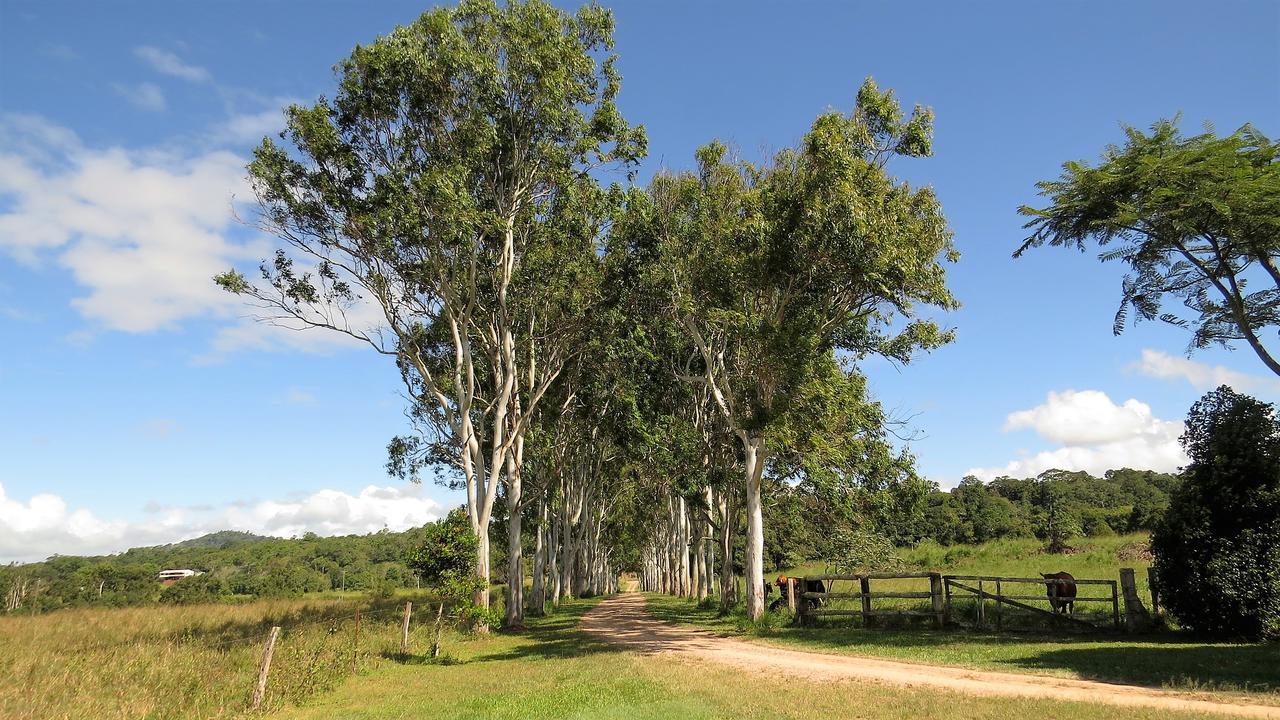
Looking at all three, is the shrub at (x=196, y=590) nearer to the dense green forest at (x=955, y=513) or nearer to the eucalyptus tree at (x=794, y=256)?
the dense green forest at (x=955, y=513)

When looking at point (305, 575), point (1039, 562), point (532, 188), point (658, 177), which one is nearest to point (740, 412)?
point (658, 177)

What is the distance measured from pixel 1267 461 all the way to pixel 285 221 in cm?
3012

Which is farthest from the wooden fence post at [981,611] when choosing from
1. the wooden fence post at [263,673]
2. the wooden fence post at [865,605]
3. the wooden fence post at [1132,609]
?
the wooden fence post at [263,673]

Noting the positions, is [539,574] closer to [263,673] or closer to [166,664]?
[166,664]

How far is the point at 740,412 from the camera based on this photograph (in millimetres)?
26156

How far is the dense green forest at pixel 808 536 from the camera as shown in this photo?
31672 mm

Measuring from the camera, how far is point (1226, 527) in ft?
58.3

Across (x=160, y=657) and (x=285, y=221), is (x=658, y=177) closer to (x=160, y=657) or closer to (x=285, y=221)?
(x=285, y=221)

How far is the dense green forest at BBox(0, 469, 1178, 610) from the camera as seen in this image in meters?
31.7

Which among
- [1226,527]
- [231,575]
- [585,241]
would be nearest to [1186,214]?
Result: [1226,527]

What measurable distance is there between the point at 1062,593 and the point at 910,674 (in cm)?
1082

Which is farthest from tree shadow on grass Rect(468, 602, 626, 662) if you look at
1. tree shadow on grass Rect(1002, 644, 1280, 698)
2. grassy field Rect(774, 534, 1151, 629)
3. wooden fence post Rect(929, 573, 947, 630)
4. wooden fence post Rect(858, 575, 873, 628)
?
tree shadow on grass Rect(1002, 644, 1280, 698)

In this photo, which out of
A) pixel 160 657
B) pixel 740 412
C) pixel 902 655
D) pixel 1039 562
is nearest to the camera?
pixel 902 655

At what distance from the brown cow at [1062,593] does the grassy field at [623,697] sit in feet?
38.6
